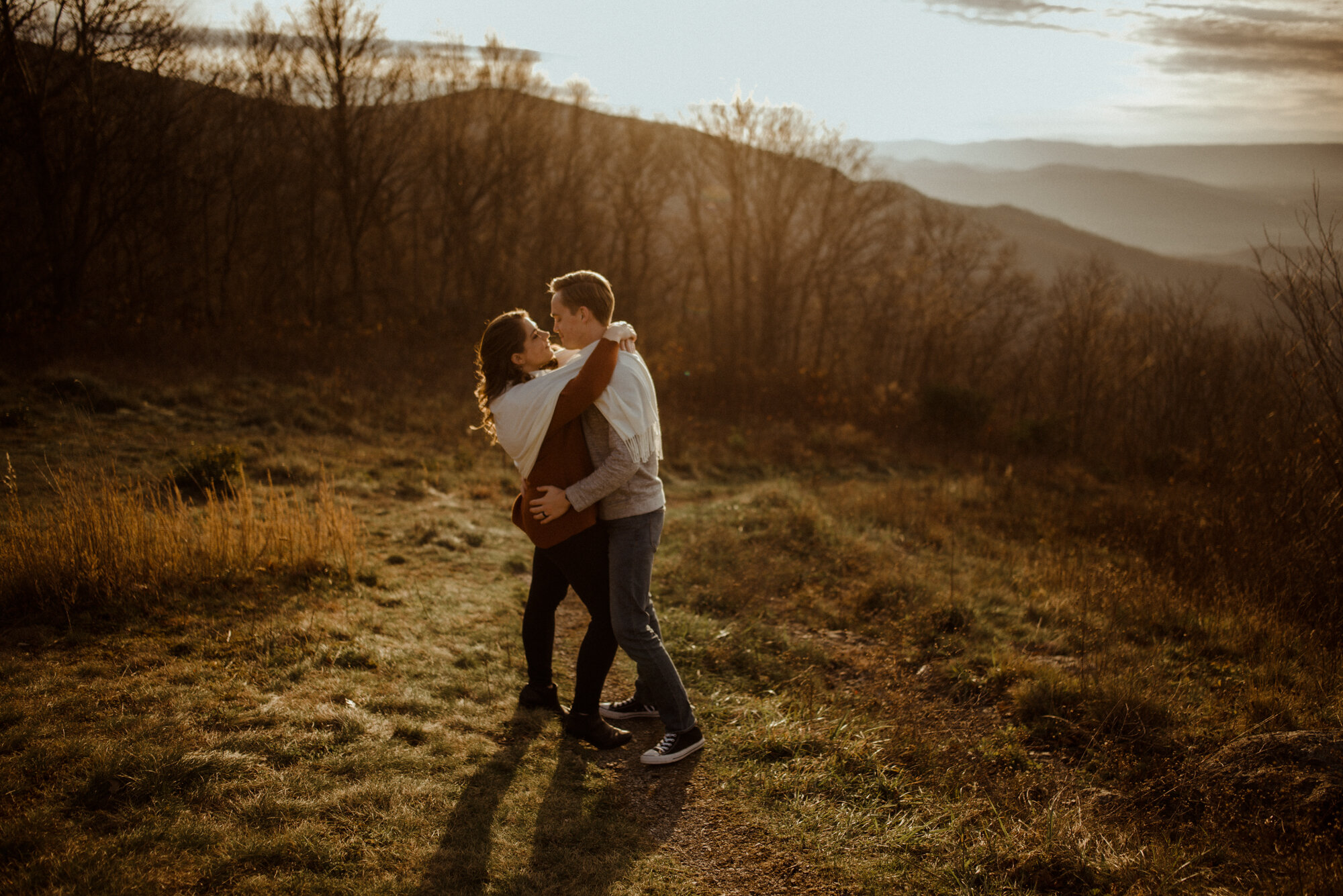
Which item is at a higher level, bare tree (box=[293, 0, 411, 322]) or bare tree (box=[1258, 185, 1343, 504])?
bare tree (box=[293, 0, 411, 322])

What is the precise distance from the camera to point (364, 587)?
549cm

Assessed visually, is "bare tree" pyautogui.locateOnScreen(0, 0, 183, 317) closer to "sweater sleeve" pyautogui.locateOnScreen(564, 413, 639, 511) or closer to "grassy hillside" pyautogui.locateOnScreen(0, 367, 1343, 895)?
"grassy hillside" pyautogui.locateOnScreen(0, 367, 1343, 895)

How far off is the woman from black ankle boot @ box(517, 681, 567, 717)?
1.57ft

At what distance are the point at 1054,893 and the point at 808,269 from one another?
2862cm

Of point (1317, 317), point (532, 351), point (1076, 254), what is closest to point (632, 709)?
point (532, 351)

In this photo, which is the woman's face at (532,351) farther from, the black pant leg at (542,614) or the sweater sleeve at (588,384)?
the black pant leg at (542,614)

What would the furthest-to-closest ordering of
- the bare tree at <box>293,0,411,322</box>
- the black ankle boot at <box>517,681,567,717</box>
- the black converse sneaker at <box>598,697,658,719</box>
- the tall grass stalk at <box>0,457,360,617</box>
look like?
the bare tree at <box>293,0,411,322</box>, the tall grass stalk at <box>0,457,360,617</box>, the black converse sneaker at <box>598,697,658,719</box>, the black ankle boot at <box>517,681,567,717</box>

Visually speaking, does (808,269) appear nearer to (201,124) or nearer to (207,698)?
(201,124)

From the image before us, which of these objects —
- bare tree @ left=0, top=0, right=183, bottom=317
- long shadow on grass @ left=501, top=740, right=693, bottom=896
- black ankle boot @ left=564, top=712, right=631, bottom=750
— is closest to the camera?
long shadow on grass @ left=501, top=740, right=693, bottom=896

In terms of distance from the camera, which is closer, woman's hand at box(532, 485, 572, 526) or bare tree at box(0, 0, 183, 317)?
woman's hand at box(532, 485, 572, 526)

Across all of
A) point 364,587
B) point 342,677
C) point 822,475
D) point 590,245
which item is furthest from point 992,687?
point 590,245

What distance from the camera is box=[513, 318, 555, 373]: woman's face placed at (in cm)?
329

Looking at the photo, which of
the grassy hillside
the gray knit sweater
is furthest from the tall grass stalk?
the gray knit sweater

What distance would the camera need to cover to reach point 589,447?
3268mm
